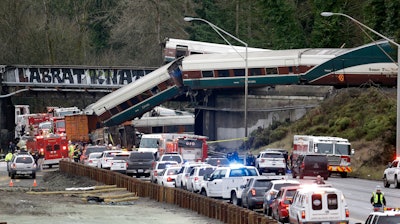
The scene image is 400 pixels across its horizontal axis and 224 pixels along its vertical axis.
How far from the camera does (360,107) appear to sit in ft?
254

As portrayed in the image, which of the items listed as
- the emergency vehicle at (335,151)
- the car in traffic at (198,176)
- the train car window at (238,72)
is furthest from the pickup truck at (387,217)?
the train car window at (238,72)

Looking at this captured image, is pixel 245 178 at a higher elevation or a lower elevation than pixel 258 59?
lower

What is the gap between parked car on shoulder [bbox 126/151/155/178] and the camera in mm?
61781

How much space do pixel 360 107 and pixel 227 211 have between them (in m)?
42.7

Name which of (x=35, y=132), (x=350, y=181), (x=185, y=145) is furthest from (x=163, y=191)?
(x=35, y=132)

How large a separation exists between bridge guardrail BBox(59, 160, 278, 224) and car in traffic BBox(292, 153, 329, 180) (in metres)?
9.74

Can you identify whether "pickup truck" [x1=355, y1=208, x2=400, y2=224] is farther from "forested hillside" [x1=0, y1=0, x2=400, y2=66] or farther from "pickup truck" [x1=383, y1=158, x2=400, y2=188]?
"forested hillside" [x1=0, y1=0, x2=400, y2=66]

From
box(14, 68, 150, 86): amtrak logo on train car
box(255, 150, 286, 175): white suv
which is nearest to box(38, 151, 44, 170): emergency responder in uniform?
box(14, 68, 150, 86): amtrak logo on train car

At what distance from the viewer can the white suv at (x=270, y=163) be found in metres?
61.1

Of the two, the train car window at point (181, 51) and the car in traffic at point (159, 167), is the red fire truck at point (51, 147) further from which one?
the car in traffic at point (159, 167)

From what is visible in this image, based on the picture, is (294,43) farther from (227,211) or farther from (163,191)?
(227,211)

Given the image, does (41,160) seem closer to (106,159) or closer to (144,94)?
(144,94)

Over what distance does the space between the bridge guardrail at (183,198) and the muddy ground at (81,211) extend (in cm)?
33

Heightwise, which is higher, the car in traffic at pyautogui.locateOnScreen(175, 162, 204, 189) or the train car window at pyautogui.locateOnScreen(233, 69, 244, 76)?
the train car window at pyautogui.locateOnScreen(233, 69, 244, 76)
